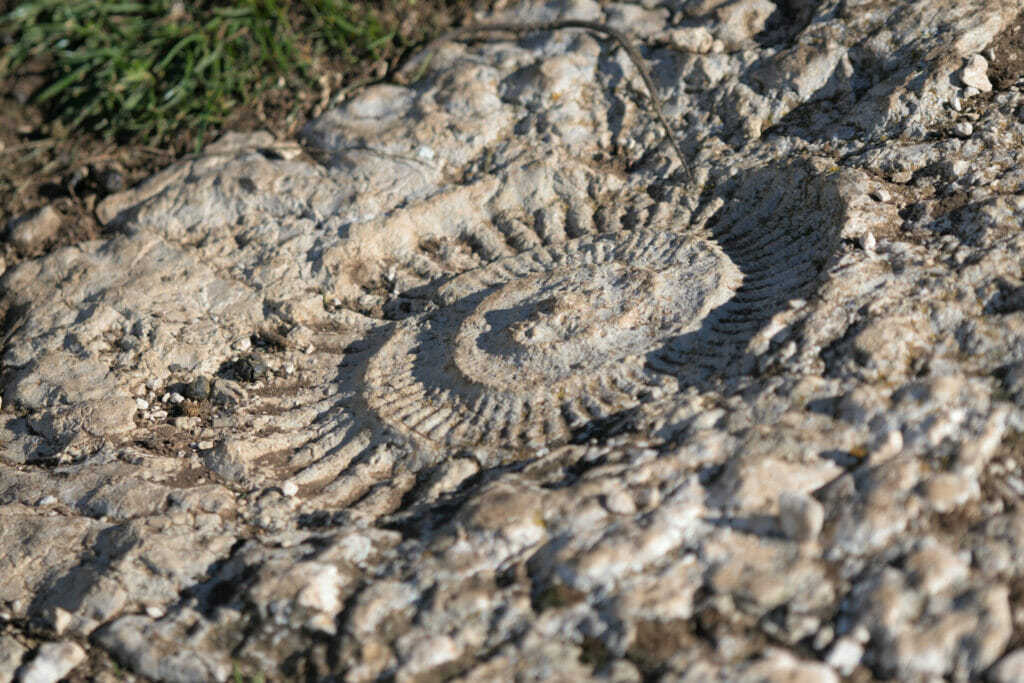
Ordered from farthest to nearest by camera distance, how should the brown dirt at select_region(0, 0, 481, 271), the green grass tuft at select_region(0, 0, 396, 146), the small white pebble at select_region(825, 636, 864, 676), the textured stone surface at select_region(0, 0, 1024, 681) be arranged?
the green grass tuft at select_region(0, 0, 396, 146) < the brown dirt at select_region(0, 0, 481, 271) < the textured stone surface at select_region(0, 0, 1024, 681) < the small white pebble at select_region(825, 636, 864, 676)

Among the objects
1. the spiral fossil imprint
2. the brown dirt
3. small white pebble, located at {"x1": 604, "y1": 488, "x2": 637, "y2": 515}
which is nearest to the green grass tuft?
the brown dirt

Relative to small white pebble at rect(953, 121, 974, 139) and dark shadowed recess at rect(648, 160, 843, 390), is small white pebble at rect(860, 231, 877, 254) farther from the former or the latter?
small white pebble at rect(953, 121, 974, 139)

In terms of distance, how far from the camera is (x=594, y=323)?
2.60 m

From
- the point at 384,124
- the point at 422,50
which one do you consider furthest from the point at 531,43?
the point at 384,124

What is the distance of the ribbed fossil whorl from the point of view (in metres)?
2.49

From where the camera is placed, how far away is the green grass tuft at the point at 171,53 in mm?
4020

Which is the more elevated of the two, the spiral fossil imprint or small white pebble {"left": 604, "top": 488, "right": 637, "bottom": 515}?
the spiral fossil imprint

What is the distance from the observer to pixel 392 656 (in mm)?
1900

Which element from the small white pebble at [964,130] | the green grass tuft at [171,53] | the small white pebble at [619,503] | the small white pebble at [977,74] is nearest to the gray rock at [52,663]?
the small white pebble at [619,503]

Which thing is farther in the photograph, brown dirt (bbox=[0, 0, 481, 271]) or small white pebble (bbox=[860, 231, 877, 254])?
brown dirt (bbox=[0, 0, 481, 271])

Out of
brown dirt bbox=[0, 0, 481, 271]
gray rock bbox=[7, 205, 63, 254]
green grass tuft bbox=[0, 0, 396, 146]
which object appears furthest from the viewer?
green grass tuft bbox=[0, 0, 396, 146]

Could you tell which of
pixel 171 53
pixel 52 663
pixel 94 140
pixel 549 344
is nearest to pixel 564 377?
pixel 549 344

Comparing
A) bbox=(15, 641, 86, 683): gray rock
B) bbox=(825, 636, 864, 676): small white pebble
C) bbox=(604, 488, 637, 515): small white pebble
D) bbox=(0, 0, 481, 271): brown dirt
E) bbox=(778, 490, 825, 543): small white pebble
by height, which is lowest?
bbox=(15, 641, 86, 683): gray rock

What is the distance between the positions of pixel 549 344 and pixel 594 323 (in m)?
0.16
